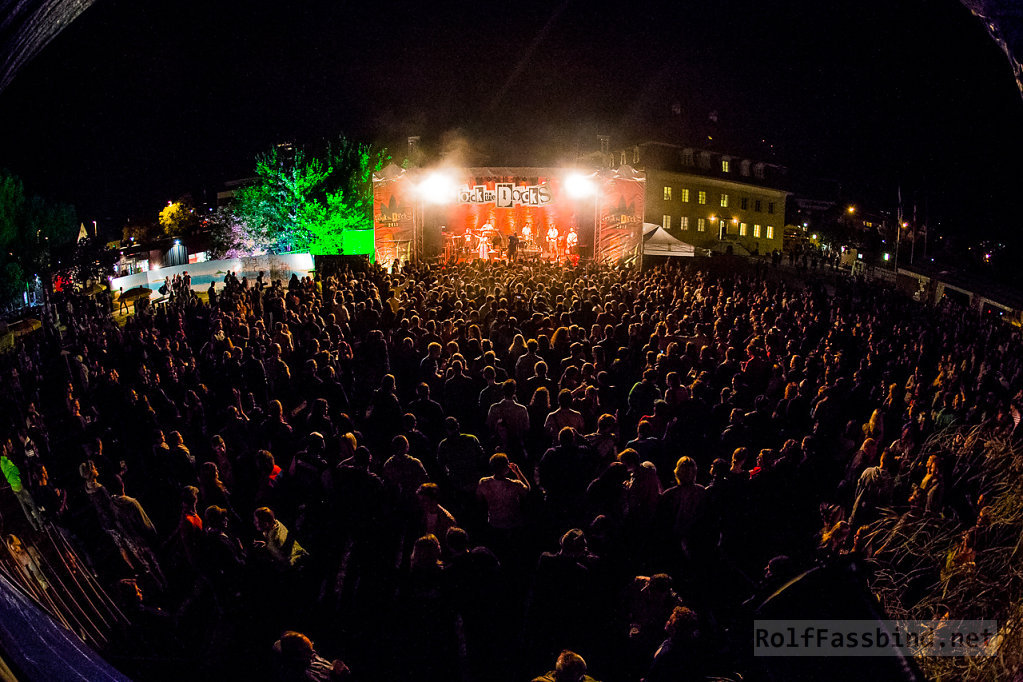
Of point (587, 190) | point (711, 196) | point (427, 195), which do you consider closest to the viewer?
point (587, 190)

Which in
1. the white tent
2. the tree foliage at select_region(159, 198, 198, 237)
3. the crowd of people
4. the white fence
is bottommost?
Answer: the crowd of people

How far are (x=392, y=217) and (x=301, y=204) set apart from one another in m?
13.7

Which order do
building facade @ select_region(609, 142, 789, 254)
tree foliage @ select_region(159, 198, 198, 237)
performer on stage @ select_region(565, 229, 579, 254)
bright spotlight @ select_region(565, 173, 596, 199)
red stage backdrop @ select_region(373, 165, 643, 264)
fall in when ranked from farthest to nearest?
tree foliage @ select_region(159, 198, 198, 237), building facade @ select_region(609, 142, 789, 254), performer on stage @ select_region(565, 229, 579, 254), red stage backdrop @ select_region(373, 165, 643, 264), bright spotlight @ select_region(565, 173, 596, 199)

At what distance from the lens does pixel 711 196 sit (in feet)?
135

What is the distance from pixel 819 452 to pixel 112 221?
237 feet

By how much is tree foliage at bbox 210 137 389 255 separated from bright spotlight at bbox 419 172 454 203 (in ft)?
39.5

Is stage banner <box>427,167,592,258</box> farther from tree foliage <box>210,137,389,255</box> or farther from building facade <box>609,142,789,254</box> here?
building facade <box>609,142,789,254</box>

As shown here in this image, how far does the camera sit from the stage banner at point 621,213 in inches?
826

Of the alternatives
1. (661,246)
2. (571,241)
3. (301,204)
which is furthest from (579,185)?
(301,204)

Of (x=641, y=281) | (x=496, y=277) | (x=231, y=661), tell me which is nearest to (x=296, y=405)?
(x=231, y=661)

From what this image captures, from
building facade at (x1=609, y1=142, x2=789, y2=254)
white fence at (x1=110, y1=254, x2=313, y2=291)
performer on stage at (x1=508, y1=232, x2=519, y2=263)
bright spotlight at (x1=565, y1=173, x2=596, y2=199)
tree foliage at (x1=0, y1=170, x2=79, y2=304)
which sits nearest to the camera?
bright spotlight at (x1=565, y1=173, x2=596, y2=199)

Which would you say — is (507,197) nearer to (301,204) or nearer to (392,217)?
(392,217)

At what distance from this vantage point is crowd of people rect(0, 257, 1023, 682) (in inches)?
152

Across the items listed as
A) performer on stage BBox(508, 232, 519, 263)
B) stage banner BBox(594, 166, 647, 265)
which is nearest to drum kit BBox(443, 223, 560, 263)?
performer on stage BBox(508, 232, 519, 263)
